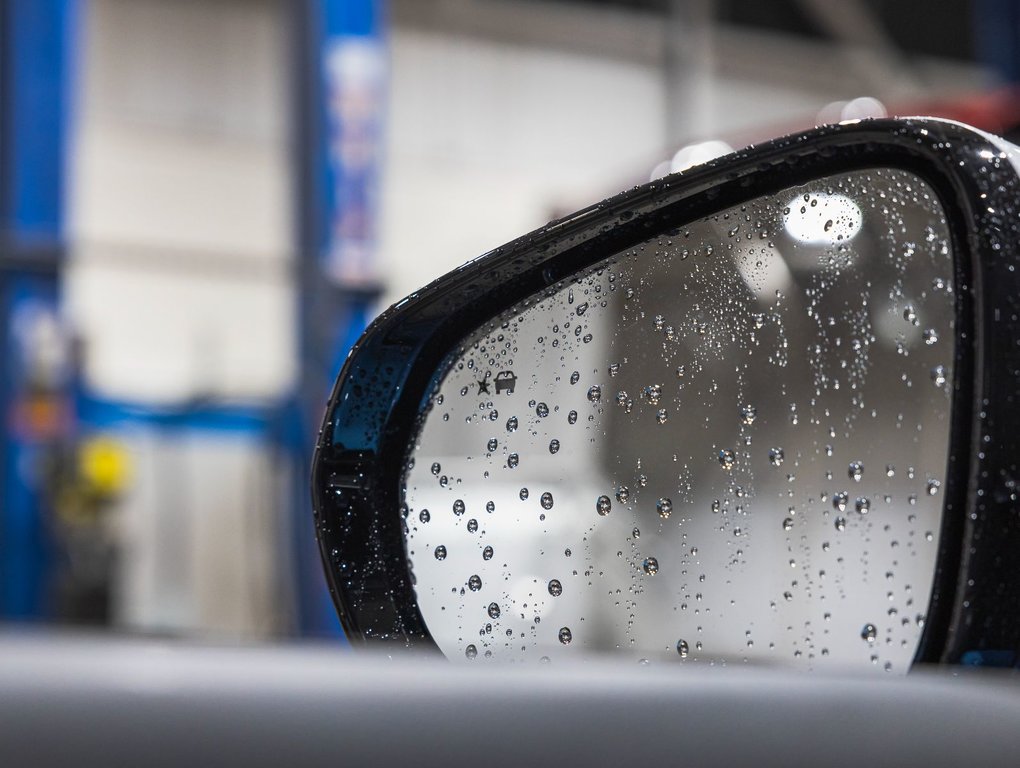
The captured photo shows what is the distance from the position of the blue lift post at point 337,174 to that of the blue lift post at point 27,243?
0.85 meters

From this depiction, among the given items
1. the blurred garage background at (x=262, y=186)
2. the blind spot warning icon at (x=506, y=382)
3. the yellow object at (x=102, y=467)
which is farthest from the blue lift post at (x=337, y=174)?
the blind spot warning icon at (x=506, y=382)

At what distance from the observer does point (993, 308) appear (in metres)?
0.57

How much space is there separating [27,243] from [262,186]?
19.8 feet

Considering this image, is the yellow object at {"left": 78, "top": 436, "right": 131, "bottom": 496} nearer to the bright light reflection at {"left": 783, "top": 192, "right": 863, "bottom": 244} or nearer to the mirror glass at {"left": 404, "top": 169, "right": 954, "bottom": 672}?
the mirror glass at {"left": 404, "top": 169, "right": 954, "bottom": 672}

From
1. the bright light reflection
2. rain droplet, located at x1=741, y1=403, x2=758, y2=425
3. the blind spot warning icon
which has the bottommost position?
rain droplet, located at x1=741, y1=403, x2=758, y2=425

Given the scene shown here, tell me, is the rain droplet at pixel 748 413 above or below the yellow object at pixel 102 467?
above

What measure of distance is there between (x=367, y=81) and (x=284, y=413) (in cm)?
142

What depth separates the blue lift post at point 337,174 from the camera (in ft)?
14.7

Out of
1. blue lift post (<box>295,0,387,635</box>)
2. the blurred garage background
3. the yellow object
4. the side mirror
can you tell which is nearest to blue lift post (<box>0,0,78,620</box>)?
the blurred garage background

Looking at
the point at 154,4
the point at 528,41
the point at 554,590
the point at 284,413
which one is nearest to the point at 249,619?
the point at 284,413

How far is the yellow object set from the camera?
14.7 feet

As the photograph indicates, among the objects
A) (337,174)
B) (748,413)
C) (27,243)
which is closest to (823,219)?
(748,413)

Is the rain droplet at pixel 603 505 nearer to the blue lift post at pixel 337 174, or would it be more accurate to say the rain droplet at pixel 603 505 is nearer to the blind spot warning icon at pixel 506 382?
the blind spot warning icon at pixel 506 382

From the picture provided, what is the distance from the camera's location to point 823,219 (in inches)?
25.8
